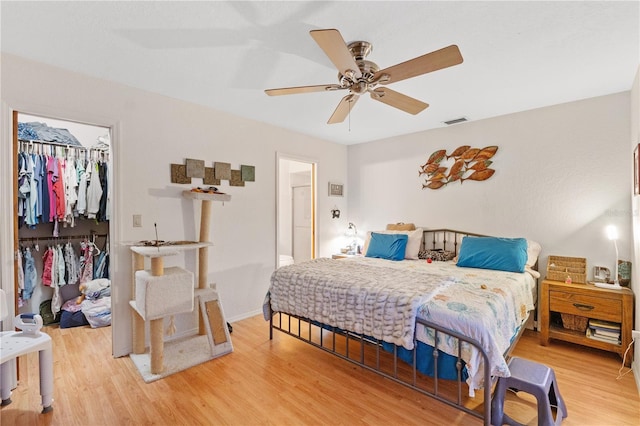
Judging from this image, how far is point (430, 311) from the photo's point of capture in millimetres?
2018

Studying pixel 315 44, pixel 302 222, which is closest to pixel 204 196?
pixel 315 44

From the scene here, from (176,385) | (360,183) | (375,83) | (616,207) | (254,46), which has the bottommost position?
(176,385)

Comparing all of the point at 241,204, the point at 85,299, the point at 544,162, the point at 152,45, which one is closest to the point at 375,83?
the point at 152,45

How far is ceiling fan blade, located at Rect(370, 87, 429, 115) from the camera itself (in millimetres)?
2137

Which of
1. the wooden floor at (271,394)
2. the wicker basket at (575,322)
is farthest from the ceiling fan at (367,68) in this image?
the wicker basket at (575,322)

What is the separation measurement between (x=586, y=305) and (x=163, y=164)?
4.24m

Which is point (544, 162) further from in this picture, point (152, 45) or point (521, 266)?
point (152, 45)

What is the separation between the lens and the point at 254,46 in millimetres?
2115

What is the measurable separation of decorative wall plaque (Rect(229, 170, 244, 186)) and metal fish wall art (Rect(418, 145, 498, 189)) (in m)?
2.51

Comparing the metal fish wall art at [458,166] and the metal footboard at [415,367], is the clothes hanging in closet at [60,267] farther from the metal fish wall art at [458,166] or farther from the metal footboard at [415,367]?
the metal fish wall art at [458,166]

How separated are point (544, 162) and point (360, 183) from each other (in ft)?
8.30

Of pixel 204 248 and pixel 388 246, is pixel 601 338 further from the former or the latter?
pixel 204 248

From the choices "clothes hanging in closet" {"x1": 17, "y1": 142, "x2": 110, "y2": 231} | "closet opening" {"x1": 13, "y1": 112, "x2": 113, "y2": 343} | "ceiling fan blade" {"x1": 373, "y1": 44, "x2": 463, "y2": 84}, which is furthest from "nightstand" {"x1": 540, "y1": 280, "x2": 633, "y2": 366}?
"clothes hanging in closet" {"x1": 17, "y1": 142, "x2": 110, "y2": 231}

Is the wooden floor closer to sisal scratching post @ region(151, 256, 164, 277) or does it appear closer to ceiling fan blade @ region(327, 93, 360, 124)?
sisal scratching post @ region(151, 256, 164, 277)
